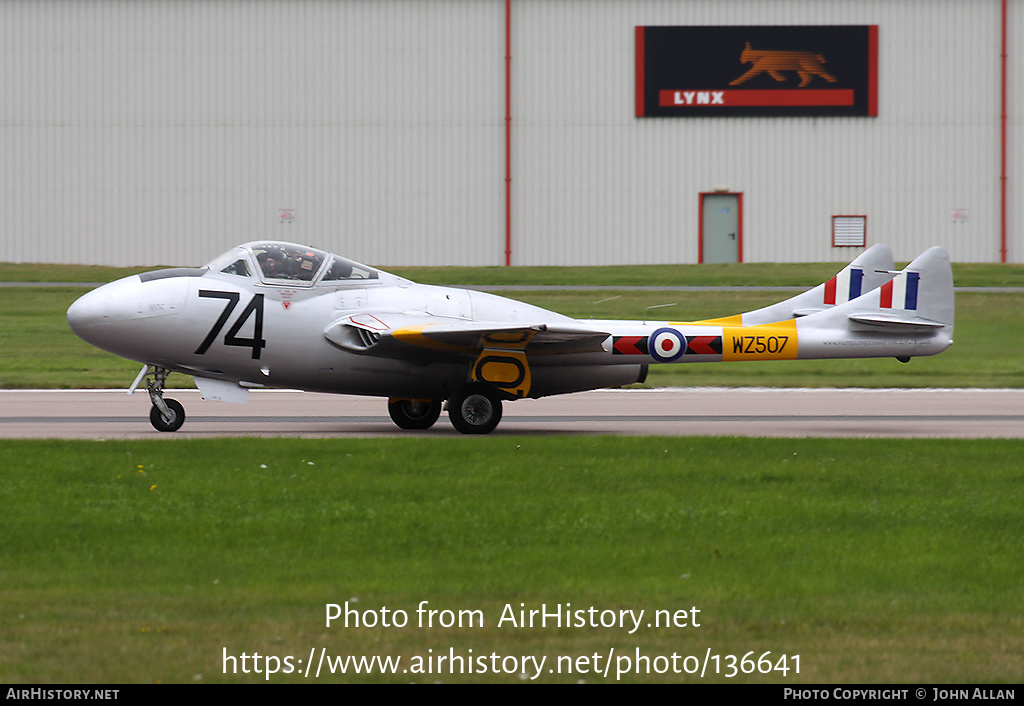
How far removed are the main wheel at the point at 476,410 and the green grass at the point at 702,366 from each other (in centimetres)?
834

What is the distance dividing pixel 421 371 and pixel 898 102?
28862mm

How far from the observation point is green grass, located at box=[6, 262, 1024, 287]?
36.2 metres

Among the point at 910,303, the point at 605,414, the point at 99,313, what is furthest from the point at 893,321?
the point at 99,313

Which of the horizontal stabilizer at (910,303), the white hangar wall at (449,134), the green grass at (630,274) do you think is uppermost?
the white hangar wall at (449,134)

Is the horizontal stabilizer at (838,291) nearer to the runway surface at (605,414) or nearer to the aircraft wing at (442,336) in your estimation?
the runway surface at (605,414)

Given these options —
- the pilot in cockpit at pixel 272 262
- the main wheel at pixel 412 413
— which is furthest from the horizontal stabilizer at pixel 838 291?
the pilot in cockpit at pixel 272 262

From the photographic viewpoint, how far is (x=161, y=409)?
597 inches

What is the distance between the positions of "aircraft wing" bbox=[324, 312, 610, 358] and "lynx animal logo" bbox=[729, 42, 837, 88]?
1025 inches

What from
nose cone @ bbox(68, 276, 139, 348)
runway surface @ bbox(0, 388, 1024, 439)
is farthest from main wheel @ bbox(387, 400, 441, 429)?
nose cone @ bbox(68, 276, 139, 348)

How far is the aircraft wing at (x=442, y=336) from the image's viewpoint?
14945 millimetres

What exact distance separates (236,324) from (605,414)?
6070 millimetres

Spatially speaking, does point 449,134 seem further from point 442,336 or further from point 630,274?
point 442,336

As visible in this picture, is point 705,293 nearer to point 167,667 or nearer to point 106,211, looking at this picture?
point 106,211

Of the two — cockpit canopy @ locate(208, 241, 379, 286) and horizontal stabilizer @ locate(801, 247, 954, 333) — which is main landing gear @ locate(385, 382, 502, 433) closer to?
cockpit canopy @ locate(208, 241, 379, 286)
